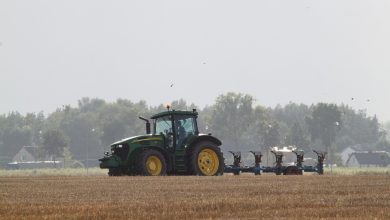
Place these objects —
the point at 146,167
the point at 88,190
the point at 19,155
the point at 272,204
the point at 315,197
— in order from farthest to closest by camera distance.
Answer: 1. the point at 19,155
2. the point at 146,167
3. the point at 88,190
4. the point at 315,197
5. the point at 272,204

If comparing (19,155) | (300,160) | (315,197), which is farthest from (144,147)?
(19,155)

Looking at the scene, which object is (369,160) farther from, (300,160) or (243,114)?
(300,160)

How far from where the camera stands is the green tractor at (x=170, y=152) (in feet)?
106

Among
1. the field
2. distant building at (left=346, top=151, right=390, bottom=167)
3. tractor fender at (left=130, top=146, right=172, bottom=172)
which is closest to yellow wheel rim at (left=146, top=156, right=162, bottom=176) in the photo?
tractor fender at (left=130, top=146, right=172, bottom=172)

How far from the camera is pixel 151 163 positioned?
32.4 metres

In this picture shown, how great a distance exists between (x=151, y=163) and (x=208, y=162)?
2525 mm

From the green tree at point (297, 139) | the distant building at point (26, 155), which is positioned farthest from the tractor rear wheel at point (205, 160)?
the distant building at point (26, 155)

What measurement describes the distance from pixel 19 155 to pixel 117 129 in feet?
86.9

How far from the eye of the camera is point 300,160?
39.9 meters

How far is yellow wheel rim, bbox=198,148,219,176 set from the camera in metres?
33.2

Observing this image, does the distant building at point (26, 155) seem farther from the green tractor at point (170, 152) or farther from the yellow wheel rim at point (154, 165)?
the yellow wheel rim at point (154, 165)

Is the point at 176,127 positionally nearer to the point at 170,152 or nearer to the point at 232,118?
the point at 170,152

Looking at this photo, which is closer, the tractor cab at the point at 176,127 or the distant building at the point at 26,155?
the tractor cab at the point at 176,127

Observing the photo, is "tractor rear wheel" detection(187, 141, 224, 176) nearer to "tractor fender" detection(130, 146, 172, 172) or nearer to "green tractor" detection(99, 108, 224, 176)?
"green tractor" detection(99, 108, 224, 176)
